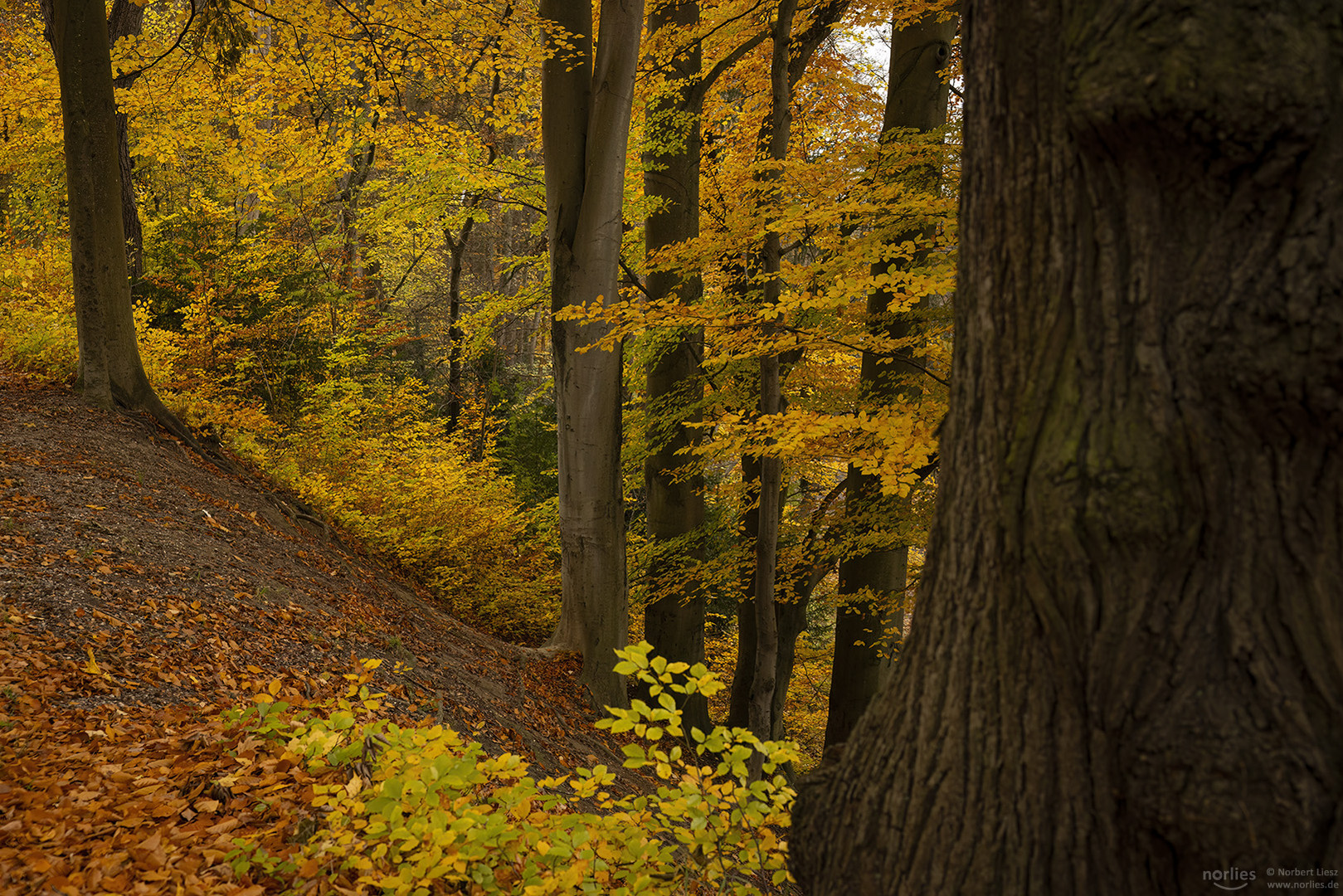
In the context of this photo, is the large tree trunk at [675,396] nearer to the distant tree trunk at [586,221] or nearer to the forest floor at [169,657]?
the distant tree trunk at [586,221]

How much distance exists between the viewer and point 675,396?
8.05 metres

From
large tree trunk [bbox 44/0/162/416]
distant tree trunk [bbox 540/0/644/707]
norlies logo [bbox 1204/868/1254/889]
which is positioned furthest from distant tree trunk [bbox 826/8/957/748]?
large tree trunk [bbox 44/0/162/416]

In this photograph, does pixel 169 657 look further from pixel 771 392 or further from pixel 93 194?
pixel 93 194

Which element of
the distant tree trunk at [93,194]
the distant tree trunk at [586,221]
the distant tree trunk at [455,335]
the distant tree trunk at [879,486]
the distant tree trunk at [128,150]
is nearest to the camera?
the distant tree trunk at [586,221]

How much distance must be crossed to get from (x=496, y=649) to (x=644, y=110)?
19.8 ft

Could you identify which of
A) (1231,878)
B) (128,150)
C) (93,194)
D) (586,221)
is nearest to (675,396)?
(586,221)

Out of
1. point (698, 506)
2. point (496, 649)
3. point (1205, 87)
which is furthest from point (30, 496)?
point (1205, 87)

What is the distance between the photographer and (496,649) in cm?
695

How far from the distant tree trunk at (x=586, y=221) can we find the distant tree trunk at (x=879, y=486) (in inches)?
89.1

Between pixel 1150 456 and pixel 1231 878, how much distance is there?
Result: 0.83 meters

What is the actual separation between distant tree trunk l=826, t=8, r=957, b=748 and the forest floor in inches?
105

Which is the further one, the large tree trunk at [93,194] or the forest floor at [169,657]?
the large tree trunk at [93,194]

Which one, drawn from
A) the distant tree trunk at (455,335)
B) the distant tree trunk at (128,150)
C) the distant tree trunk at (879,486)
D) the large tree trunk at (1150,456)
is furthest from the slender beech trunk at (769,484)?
the distant tree trunk at (455,335)

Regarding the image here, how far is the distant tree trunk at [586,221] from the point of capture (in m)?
6.30
